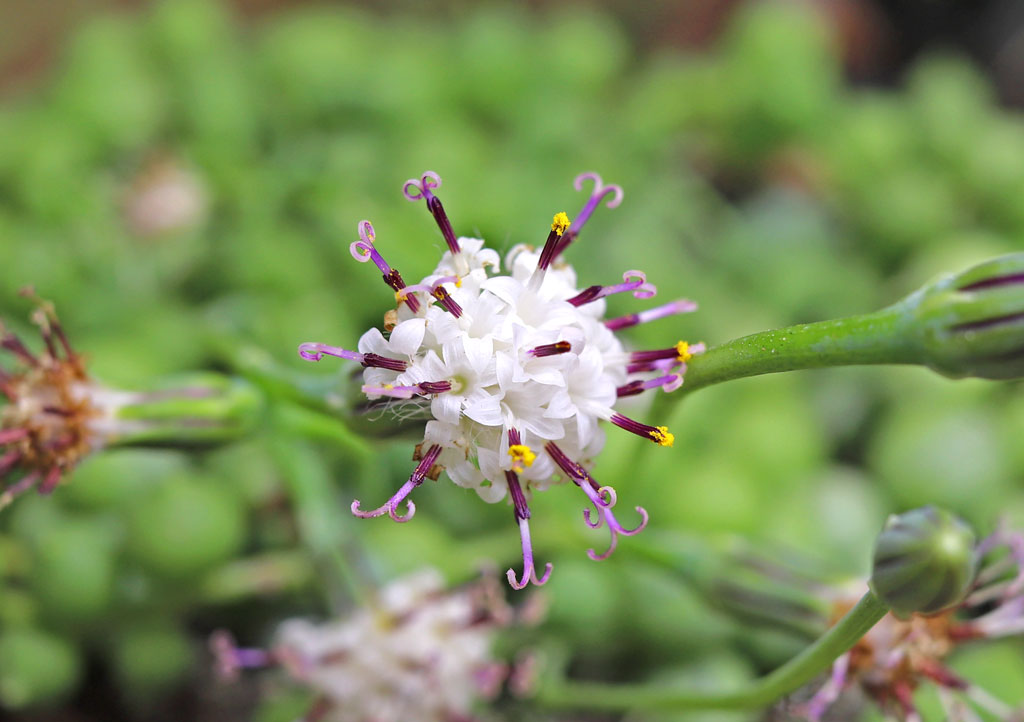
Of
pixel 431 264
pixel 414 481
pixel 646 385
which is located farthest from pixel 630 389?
pixel 431 264

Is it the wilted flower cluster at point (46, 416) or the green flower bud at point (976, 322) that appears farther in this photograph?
the wilted flower cluster at point (46, 416)

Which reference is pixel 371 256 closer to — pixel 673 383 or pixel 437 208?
pixel 437 208

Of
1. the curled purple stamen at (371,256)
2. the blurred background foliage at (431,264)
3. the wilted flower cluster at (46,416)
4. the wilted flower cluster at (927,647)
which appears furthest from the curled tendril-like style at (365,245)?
the wilted flower cluster at (927,647)

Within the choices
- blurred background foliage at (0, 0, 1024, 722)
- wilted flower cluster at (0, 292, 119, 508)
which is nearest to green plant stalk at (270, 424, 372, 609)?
blurred background foliage at (0, 0, 1024, 722)

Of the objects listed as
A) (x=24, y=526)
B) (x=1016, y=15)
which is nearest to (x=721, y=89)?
(x=1016, y=15)

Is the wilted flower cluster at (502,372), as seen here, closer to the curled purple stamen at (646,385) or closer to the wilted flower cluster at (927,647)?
the curled purple stamen at (646,385)

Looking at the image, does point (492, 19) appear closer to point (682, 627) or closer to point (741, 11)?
point (741, 11)
